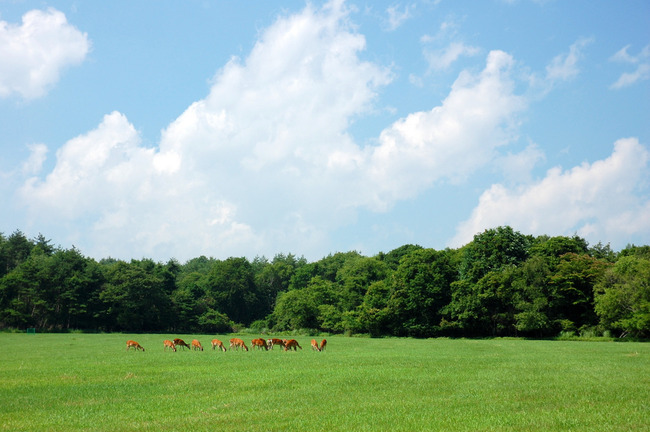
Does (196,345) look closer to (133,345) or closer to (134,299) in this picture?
(133,345)

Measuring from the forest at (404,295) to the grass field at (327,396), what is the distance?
36.6 m

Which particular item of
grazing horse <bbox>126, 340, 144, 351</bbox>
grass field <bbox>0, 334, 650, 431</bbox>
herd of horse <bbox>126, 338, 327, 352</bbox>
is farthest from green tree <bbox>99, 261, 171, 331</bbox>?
grass field <bbox>0, 334, 650, 431</bbox>

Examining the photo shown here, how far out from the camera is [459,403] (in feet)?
48.0

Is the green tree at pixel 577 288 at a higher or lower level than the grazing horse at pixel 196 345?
higher

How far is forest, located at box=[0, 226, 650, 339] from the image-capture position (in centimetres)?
6003

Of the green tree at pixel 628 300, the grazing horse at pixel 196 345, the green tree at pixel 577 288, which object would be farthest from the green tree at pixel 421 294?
the grazing horse at pixel 196 345

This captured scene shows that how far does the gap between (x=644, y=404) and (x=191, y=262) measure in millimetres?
182156

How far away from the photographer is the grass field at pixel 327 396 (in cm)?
Result: 1220

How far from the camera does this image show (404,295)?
238 ft

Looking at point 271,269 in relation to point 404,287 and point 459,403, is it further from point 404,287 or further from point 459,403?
point 459,403

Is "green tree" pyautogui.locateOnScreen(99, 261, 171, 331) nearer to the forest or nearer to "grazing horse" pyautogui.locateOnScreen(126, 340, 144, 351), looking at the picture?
the forest

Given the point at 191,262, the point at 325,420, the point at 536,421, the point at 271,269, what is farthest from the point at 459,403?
the point at 191,262

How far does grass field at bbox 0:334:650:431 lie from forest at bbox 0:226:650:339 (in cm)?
3665

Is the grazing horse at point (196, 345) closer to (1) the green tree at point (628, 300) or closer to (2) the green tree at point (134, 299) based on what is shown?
(1) the green tree at point (628, 300)
